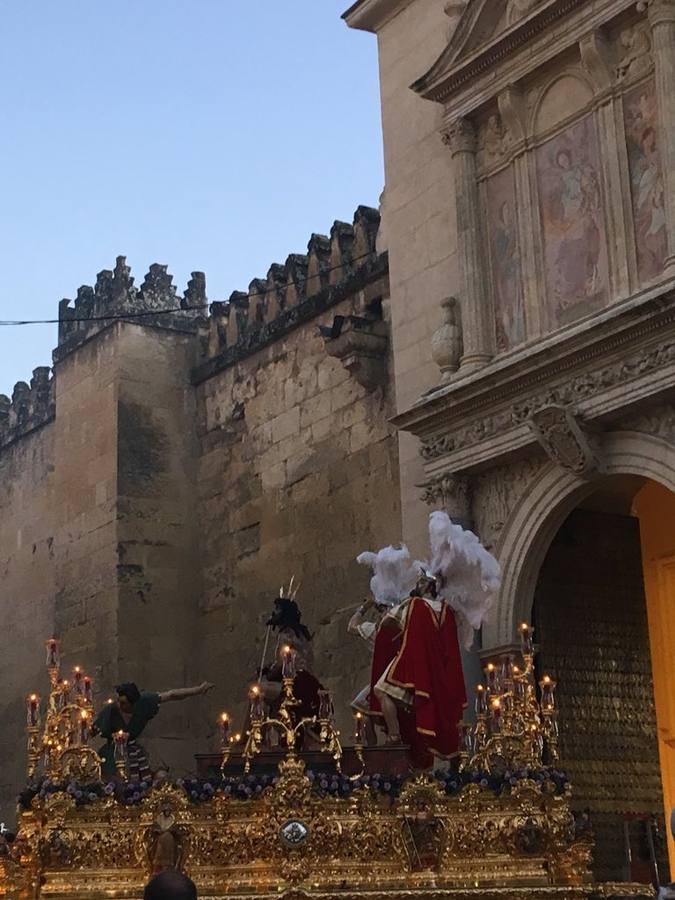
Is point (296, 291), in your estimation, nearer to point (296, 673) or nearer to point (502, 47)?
point (502, 47)

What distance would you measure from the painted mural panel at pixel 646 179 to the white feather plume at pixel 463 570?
239 cm

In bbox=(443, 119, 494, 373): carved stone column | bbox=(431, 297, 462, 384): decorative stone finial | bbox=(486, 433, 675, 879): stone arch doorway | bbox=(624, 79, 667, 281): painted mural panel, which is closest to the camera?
bbox=(624, 79, 667, 281): painted mural panel

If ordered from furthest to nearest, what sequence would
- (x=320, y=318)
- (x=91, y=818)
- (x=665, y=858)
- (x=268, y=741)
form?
(x=320, y=318), (x=665, y=858), (x=268, y=741), (x=91, y=818)

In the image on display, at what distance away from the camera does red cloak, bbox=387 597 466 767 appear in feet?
33.6

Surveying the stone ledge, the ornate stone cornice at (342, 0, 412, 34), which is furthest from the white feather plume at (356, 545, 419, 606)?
the ornate stone cornice at (342, 0, 412, 34)

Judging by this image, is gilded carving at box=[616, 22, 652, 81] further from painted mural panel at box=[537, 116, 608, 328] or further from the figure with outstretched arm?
the figure with outstretched arm

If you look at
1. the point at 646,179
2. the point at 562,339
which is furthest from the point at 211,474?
the point at 646,179

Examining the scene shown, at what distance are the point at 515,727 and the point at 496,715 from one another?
0.14 m

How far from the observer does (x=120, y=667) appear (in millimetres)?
17281

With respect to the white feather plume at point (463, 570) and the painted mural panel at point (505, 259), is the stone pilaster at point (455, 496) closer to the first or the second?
the painted mural panel at point (505, 259)

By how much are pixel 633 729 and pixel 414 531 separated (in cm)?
245

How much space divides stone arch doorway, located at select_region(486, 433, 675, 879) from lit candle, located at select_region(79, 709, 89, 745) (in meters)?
3.95

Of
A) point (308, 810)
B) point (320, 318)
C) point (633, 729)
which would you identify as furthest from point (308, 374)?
point (308, 810)

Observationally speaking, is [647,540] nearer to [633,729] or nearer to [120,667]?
[633,729]
